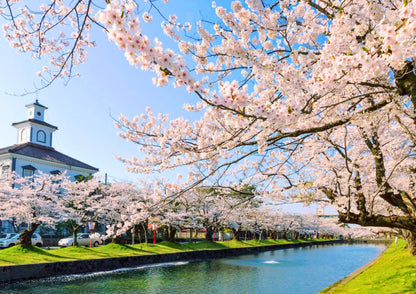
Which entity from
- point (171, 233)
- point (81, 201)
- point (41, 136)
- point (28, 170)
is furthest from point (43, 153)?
point (171, 233)

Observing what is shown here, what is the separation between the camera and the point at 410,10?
6.95 ft

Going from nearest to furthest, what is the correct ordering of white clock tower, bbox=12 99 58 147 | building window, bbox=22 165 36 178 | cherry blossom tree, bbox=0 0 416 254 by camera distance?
cherry blossom tree, bbox=0 0 416 254, building window, bbox=22 165 36 178, white clock tower, bbox=12 99 58 147

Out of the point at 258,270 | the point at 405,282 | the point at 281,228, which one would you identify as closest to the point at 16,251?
the point at 258,270

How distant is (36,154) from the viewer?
1232 inches

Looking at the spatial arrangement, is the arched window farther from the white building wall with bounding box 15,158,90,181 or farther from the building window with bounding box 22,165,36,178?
the building window with bounding box 22,165,36,178

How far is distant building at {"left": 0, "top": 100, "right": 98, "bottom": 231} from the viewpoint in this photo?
96.1 ft

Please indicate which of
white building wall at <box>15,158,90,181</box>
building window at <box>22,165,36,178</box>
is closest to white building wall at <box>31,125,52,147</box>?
white building wall at <box>15,158,90,181</box>

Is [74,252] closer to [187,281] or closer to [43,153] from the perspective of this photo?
[187,281]

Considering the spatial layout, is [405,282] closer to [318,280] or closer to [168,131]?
[168,131]

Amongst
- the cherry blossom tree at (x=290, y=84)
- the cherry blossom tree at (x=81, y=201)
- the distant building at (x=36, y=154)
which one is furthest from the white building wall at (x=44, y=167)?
the cherry blossom tree at (x=290, y=84)

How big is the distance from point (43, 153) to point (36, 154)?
1.41 metres

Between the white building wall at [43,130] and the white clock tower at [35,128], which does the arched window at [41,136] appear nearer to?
the white clock tower at [35,128]

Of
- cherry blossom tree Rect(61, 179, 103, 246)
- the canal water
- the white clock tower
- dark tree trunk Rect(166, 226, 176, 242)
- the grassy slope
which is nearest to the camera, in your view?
the canal water

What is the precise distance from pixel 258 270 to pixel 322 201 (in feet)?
36.2
